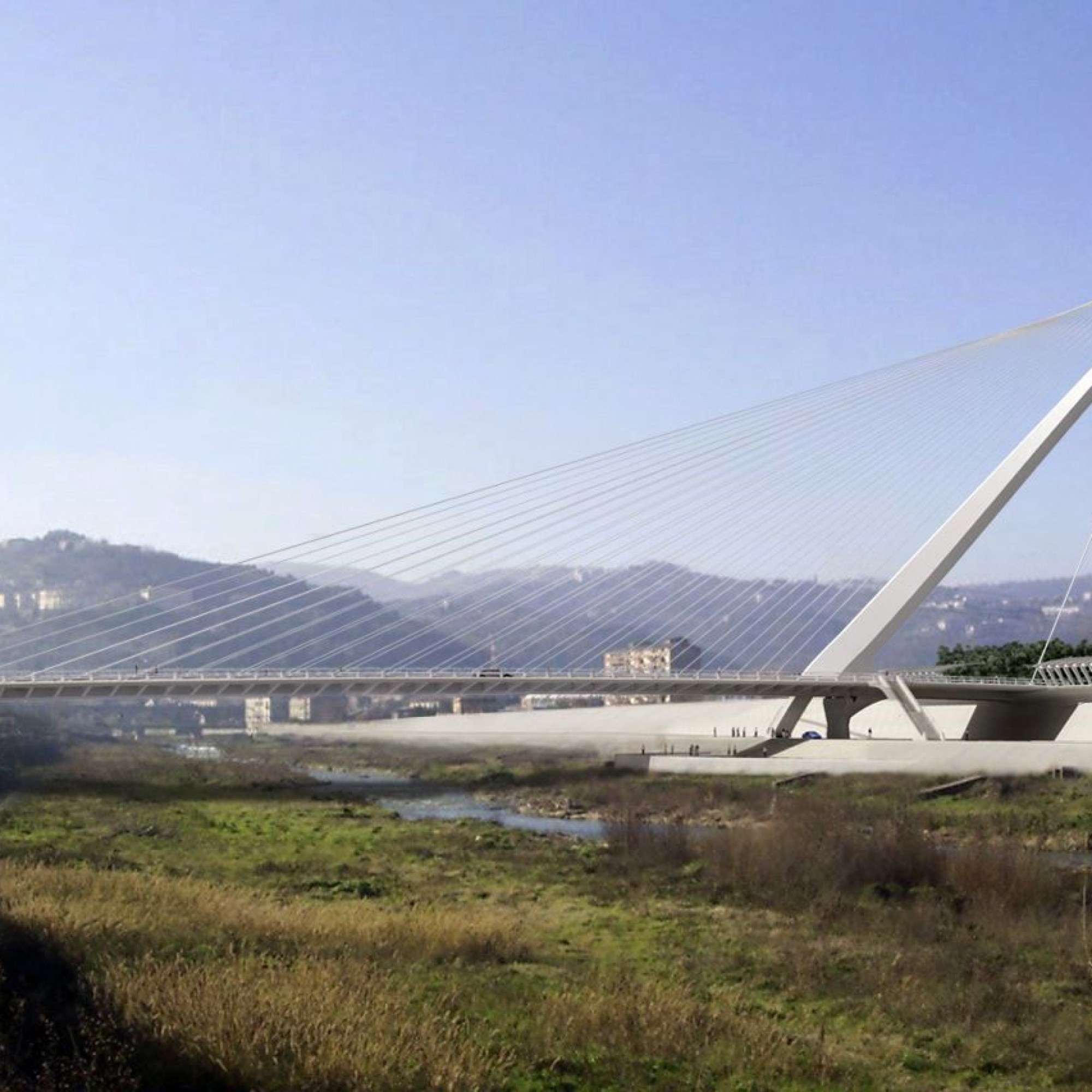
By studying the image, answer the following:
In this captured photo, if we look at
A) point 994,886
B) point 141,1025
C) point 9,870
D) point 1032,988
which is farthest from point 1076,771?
point 141,1025

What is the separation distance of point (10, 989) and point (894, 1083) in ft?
16.9

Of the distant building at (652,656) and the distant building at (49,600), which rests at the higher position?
the distant building at (49,600)

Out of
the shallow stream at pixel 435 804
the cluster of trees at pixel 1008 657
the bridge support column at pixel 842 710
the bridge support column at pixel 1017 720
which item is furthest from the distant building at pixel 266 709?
the cluster of trees at pixel 1008 657

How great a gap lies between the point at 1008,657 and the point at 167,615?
122 feet

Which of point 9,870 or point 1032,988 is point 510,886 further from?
point 1032,988

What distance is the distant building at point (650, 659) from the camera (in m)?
48.6

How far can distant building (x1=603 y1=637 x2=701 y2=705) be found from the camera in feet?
159

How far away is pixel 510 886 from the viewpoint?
590 inches

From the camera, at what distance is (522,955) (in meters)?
10.9

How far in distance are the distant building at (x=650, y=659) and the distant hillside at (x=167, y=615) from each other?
677 cm

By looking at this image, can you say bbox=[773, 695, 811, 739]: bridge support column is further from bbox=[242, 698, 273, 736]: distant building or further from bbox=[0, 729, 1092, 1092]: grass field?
bbox=[0, 729, 1092, 1092]: grass field

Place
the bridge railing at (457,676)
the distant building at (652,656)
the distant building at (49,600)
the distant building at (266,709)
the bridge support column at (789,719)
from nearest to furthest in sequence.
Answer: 1. the bridge railing at (457,676)
2. the distant building at (266,709)
3. the bridge support column at (789,719)
4. the distant building at (652,656)
5. the distant building at (49,600)

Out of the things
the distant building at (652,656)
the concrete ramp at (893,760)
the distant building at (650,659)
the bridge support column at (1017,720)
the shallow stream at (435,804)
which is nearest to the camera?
the shallow stream at (435,804)

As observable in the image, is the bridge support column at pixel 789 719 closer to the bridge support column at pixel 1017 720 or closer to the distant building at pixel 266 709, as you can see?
the bridge support column at pixel 1017 720
